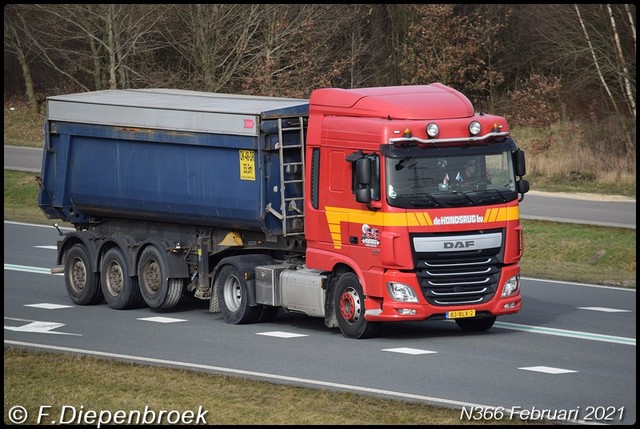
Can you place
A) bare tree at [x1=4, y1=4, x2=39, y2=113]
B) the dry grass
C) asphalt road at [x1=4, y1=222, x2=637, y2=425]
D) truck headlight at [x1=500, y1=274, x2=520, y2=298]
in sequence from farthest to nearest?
bare tree at [x1=4, y1=4, x2=39, y2=113]
truck headlight at [x1=500, y1=274, x2=520, y2=298]
asphalt road at [x1=4, y1=222, x2=637, y2=425]
the dry grass

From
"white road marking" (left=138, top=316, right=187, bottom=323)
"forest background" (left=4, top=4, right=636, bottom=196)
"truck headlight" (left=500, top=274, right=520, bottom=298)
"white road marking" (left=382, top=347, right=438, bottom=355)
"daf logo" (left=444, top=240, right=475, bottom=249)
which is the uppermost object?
"forest background" (left=4, top=4, right=636, bottom=196)

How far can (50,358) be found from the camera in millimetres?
15742

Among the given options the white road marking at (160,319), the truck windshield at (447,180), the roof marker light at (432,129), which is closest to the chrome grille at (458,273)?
the truck windshield at (447,180)

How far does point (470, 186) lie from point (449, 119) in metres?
0.87

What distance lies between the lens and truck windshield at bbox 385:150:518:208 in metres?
17.0

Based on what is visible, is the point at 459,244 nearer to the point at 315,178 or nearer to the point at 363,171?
the point at 363,171

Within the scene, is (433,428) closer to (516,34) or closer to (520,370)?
(520,370)

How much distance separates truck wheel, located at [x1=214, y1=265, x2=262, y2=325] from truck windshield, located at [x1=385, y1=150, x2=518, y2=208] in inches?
116

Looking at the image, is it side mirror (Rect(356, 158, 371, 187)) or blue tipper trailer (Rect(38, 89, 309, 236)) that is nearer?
side mirror (Rect(356, 158, 371, 187))

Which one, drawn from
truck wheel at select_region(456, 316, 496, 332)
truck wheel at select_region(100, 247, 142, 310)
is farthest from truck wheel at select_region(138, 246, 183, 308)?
truck wheel at select_region(456, 316, 496, 332)

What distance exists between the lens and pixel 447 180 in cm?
1722

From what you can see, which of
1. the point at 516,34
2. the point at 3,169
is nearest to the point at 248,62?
the point at 3,169

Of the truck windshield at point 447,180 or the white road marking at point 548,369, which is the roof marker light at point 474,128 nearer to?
the truck windshield at point 447,180

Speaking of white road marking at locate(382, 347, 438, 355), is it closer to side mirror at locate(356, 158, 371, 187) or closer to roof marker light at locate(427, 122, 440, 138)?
side mirror at locate(356, 158, 371, 187)
